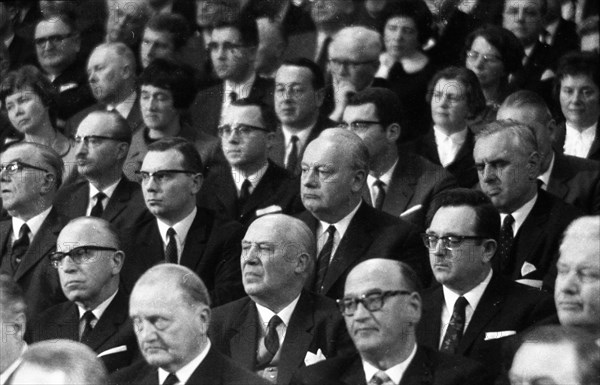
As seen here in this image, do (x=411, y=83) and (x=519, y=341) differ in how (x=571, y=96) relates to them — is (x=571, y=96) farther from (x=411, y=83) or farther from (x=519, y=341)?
(x=519, y=341)

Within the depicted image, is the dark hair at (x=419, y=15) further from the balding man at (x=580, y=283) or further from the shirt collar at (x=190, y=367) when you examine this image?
the shirt collar at (x=190, y=367)

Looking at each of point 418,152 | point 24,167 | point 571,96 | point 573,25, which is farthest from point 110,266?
point 573,25

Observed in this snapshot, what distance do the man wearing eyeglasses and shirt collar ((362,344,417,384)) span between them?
0.27 m

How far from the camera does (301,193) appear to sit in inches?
209

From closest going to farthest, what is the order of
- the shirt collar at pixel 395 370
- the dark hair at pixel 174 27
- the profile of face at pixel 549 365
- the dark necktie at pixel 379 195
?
the profile of face at pixel 549 365
the shirt collar at pixel 395 370
the dark necktie at pixel 379 195
the dark hair at pixel 174 27

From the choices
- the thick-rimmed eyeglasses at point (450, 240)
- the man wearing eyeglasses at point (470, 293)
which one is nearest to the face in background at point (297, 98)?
the man wearing eyeglasses at point (470, 293)

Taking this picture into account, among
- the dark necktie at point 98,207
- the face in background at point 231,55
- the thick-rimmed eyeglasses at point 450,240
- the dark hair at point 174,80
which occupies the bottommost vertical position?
the thick-rimmed eyeglasses at point 450,240

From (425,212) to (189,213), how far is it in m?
0.82

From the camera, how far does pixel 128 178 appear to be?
19.9 ft

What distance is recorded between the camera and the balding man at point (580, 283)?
432 centimetres

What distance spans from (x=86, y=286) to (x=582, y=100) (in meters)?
1.95

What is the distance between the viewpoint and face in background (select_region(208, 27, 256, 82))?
638 cm

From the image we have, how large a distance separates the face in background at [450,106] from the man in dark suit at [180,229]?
0.92m

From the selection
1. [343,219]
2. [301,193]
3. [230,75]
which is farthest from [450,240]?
[230,75]
